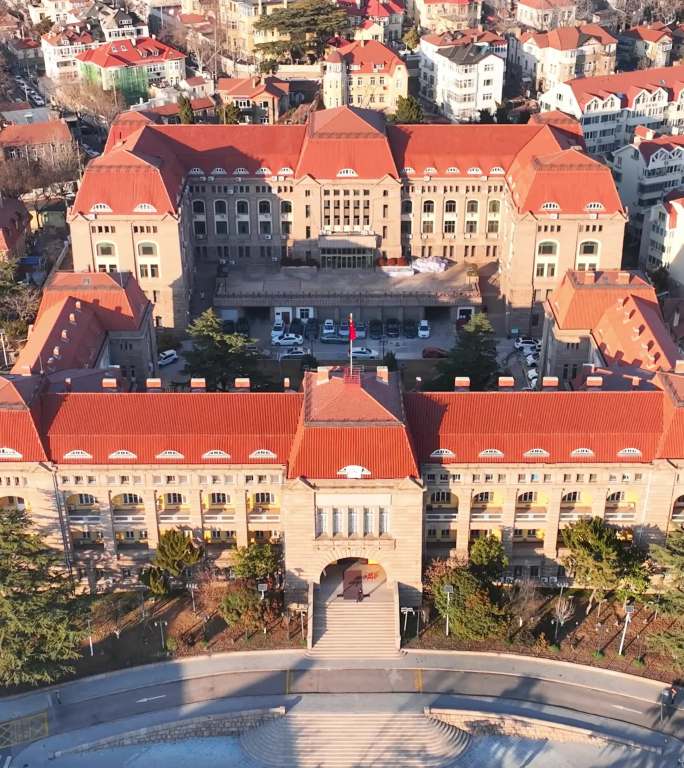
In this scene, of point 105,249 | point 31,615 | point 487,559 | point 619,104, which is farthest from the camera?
point 619,104

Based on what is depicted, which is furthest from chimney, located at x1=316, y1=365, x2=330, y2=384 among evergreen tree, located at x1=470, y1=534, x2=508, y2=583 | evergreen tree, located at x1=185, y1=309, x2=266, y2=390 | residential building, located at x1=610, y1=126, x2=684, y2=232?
residential building, located at x1=610, y1=126, x2=684, y2=232

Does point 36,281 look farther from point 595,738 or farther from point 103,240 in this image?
point 595,738

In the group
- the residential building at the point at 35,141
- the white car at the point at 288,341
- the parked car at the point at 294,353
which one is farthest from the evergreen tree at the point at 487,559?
the residential building at the point at 35,141

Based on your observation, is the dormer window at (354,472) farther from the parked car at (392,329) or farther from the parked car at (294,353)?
the parked car at (392,329)

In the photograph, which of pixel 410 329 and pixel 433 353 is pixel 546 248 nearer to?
pixel 410 329

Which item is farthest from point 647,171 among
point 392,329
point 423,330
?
point 392,329

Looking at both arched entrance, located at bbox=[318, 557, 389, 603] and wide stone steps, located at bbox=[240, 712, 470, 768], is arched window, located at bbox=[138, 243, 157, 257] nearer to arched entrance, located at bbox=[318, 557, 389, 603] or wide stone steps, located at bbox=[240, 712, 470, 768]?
arched entrance, located at bbox=[318, 557, 389, 603]

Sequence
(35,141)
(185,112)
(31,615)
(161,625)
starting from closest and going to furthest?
(31,615) < (161,625) < (185,112) < (35,141)
